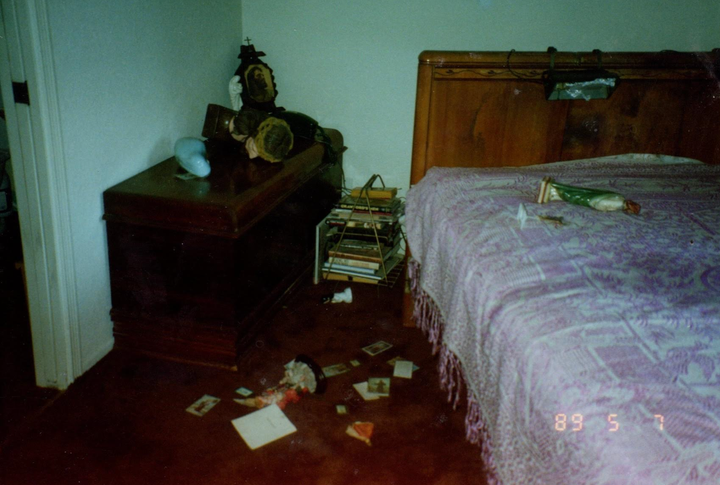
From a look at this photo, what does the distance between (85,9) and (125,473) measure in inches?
60.7

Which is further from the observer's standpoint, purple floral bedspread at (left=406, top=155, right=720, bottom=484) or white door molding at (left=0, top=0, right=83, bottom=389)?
white door molding at (left=0, top=0, right=83, bottom=389)

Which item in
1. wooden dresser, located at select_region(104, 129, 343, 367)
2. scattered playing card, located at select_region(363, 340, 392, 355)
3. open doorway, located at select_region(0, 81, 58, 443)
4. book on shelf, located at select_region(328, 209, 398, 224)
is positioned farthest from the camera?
book on shelf, located at select_region(328, 209, 398, 224)

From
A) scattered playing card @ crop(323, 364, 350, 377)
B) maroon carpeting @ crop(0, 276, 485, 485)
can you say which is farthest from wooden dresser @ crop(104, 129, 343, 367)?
scattered playing card @ crop(323, 364, 350, 377)

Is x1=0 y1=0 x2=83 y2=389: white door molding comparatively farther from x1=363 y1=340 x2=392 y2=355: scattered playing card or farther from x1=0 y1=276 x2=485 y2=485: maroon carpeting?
x1=363 y1=340 x2=392 y2=355: scattered playing card

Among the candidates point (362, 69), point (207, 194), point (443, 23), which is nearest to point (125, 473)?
point (207, 194)

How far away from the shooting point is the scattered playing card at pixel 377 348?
2371 mm

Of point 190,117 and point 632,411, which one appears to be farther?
point 190,117

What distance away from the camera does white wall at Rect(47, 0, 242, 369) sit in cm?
191

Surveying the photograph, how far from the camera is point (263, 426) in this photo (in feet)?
6.23

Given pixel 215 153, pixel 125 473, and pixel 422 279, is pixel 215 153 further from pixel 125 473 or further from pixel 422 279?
pixel 125 473

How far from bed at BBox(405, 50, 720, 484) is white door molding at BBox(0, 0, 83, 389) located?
1.29m

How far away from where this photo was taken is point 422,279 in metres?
2.02

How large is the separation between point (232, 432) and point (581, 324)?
4.07 ft

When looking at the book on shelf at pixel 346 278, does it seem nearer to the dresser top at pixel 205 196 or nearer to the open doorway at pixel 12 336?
the dresser top at pixel 205 196
